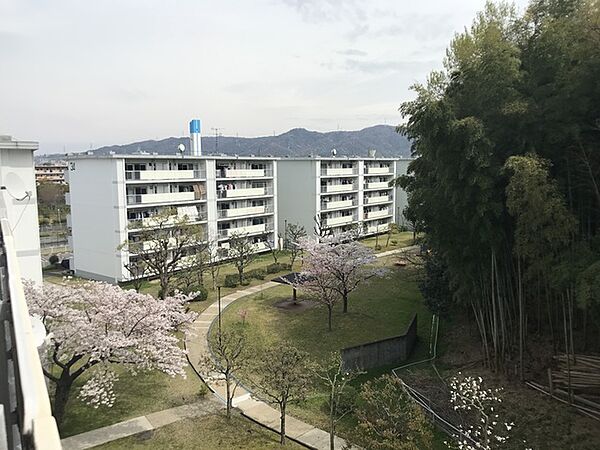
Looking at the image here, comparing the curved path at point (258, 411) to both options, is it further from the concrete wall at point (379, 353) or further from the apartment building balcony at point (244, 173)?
the apartment building balcony at point (244, 173)

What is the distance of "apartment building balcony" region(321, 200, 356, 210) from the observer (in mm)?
33531

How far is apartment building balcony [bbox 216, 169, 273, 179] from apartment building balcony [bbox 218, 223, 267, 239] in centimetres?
319

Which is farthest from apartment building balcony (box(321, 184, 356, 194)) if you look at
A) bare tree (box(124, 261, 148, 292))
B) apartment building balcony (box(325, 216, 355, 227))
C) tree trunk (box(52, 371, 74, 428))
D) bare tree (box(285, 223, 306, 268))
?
tree trunk (box(52, 371, 74, 428))

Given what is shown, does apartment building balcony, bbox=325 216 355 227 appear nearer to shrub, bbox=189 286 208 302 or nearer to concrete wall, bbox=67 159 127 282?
shrub, bbox=189 286 208 302

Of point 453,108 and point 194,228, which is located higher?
point 453,108

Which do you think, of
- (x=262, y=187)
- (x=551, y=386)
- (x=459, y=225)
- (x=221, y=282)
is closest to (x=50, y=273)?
(x=221, y=282)

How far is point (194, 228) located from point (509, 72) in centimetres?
1536

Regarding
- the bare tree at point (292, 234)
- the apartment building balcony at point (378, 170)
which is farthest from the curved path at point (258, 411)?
the apartment building balcony at point (378, 170)

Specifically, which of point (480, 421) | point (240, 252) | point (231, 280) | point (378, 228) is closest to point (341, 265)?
point (240, 252)

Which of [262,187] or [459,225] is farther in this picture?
[262,187]

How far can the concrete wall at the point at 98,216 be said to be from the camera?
22703mm

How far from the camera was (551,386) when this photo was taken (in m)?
10.5

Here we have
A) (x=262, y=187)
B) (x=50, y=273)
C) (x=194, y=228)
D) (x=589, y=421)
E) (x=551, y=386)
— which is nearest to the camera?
(x=589, y=421)

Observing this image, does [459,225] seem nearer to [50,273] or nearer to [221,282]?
[221,282]
